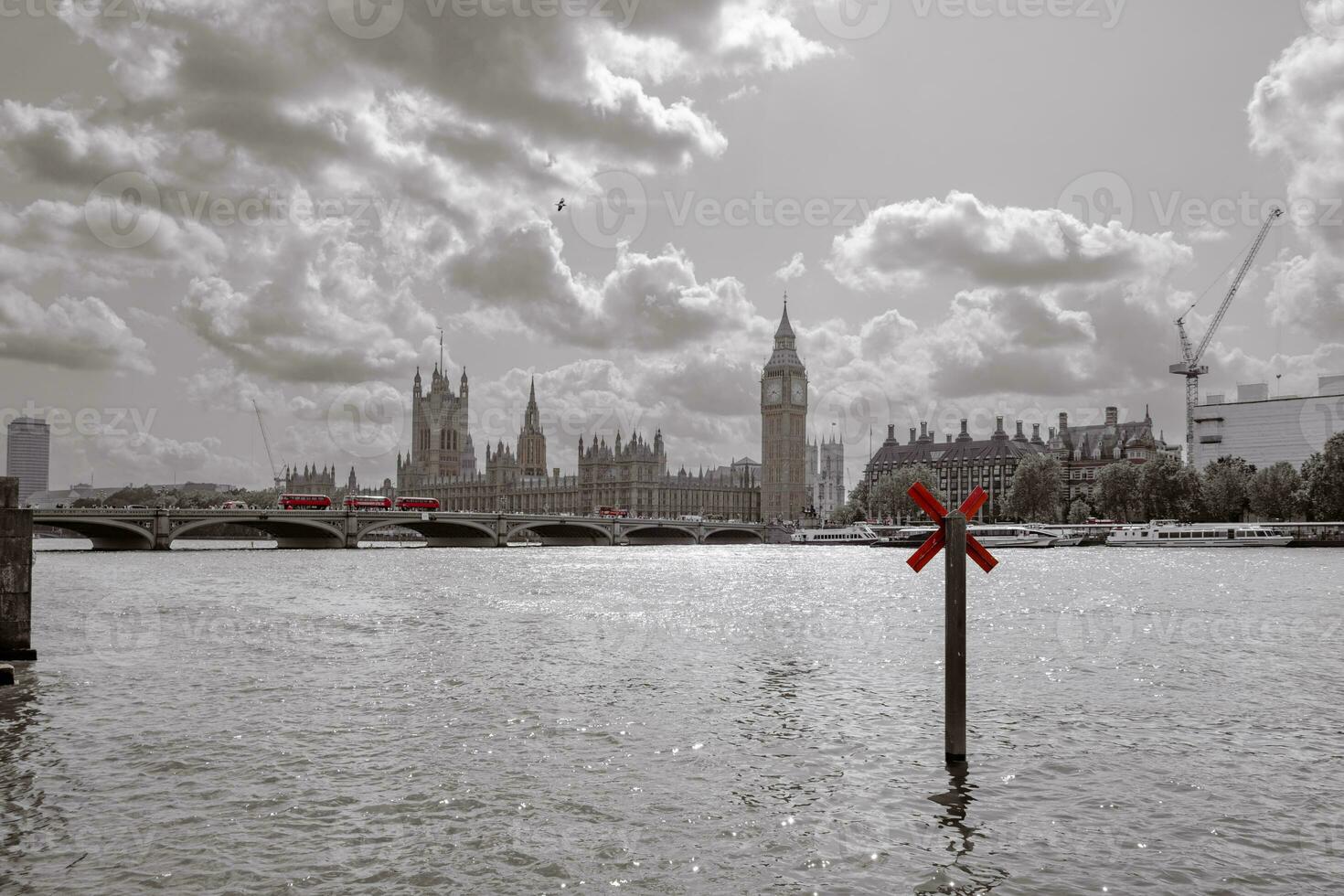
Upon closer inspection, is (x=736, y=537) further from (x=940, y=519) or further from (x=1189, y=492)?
(x=940, y=519)

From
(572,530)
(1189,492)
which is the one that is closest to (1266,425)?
(1189,492)

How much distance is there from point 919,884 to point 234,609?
34.5 m

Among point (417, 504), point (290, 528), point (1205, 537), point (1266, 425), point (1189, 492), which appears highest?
point (1266, 425)

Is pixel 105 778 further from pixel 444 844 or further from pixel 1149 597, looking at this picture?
pixel 1149 597

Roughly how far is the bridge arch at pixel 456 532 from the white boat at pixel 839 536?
46082 millimetres

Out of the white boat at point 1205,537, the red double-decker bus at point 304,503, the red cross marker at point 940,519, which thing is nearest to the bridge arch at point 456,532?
the red double-decker bus at point 304,503

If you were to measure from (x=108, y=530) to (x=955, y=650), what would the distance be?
99.1 metres

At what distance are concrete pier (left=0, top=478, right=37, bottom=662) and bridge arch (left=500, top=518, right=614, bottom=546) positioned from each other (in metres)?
97.1

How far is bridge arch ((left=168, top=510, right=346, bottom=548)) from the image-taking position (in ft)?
307

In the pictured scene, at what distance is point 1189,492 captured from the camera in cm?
12531

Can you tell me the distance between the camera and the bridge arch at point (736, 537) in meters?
160

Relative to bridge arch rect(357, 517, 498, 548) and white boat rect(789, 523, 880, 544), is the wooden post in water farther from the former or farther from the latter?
white boat rect(789, 523, 880, 544)

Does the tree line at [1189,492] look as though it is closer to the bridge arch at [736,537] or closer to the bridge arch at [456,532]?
the bridge arch at [736,537]

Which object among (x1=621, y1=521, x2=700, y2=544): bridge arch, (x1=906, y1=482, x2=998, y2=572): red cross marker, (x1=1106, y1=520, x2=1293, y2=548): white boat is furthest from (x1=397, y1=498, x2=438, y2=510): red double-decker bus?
(x1=906, y1=482, x2=998, y2=572): red cross marker
